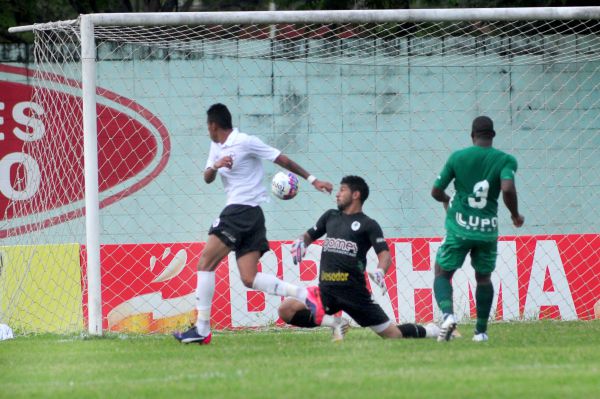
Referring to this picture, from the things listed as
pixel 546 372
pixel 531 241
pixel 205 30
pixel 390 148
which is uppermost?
pixel 205 30

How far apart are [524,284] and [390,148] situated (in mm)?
2776

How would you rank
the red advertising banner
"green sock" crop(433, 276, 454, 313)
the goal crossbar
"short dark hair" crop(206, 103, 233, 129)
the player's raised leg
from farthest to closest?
the red advertising banner < the goal crossbar < "short dark hair" crop(206, 103, 233, 129) < the player's raised leg < "green sock" crop(433, 276, 454, 313)

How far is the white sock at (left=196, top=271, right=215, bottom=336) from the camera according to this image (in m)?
11.0

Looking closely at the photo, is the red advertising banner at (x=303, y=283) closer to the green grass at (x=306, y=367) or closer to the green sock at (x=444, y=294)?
the green grass at (x=306, y=367)

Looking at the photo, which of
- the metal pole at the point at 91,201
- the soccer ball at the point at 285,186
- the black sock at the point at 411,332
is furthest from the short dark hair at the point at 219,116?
the black sock at the point at 411,332

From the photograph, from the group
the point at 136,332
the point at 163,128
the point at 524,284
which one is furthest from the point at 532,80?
the point at 136,332

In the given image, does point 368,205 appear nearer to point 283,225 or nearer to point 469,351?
point 283,225

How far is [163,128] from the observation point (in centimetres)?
1633

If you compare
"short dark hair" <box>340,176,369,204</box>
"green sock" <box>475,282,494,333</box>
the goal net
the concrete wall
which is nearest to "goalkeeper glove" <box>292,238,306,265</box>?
"short dark hair" <box>340,176,369,204</box>

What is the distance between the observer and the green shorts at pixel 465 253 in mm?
10648

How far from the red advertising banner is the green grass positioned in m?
2.10

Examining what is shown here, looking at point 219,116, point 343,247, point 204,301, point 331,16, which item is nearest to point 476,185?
point 343,247

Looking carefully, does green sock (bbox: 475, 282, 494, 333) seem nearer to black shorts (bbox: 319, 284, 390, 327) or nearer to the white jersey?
black shorts (bbox: 319, 284, 390, 327)

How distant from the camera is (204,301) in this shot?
11.0 meters
